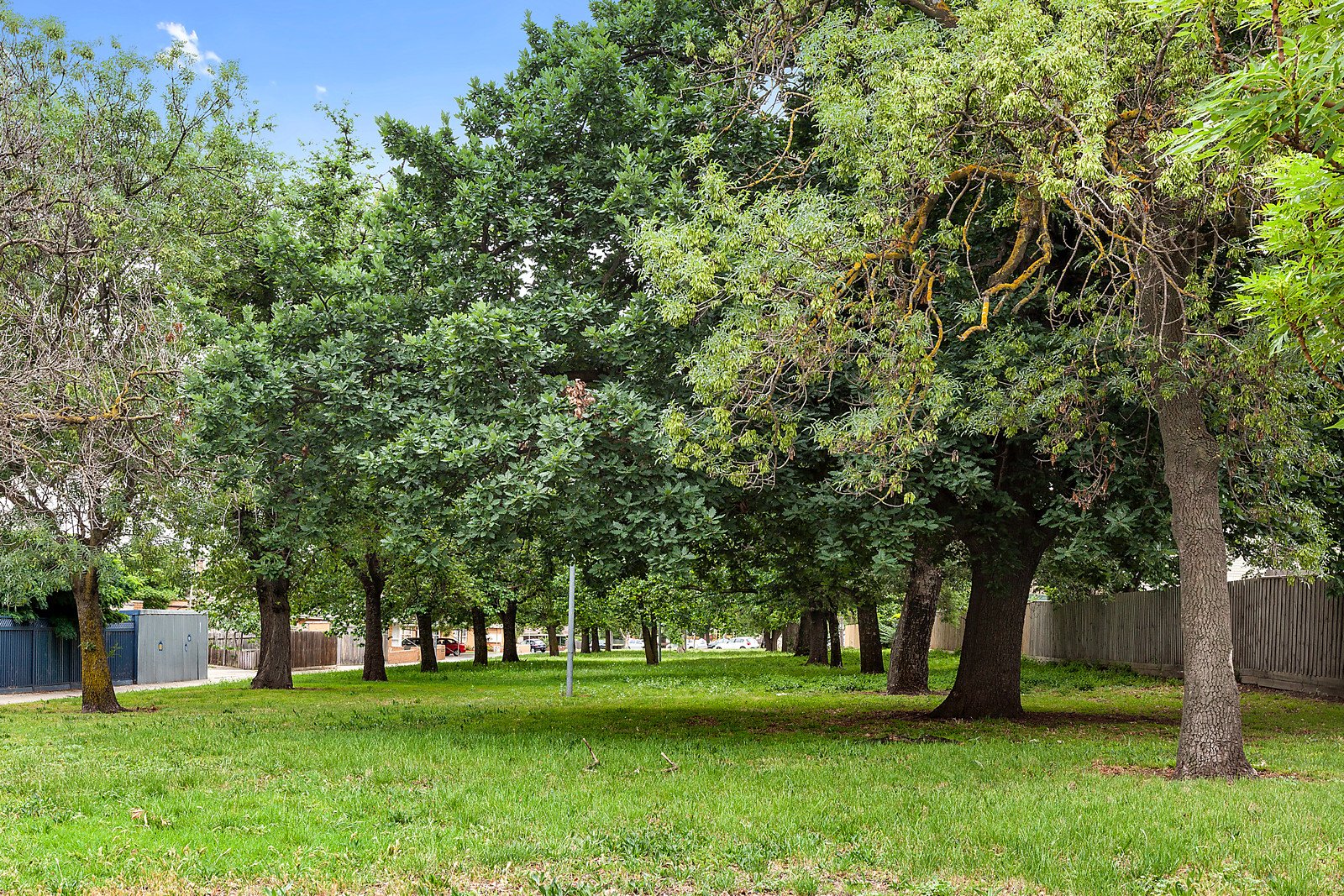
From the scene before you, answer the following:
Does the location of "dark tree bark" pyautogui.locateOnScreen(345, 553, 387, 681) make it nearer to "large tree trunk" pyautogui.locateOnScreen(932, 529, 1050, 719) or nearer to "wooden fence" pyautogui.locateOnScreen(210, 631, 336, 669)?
"wooden fence" pyautogui.locateOnScreen(210, 631, 336, 669)

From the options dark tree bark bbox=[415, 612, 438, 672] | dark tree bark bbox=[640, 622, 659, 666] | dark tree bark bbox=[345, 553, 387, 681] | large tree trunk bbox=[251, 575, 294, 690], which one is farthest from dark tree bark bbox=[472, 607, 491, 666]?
large tree trunk bbox=[251, 575, 294, 690]

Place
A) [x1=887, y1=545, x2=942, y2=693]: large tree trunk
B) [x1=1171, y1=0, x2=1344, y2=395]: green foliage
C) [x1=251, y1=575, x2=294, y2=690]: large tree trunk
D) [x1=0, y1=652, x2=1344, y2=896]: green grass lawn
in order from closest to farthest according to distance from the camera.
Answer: [x1=1171, y1=0, x2=1344, y2=395]: green foliage → [x1=0, y1=652, x2=1344, y2=896]: green grass lawn → [x1=887, y1=545, x2=942, y2=693]: large tree trunk → [x1=251, y1=575, x2=294, y2=690]: large tree trunk

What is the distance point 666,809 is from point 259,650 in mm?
33751

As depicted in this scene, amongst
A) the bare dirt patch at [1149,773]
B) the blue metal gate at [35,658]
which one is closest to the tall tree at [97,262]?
the bare dirt patch at [1149,773]

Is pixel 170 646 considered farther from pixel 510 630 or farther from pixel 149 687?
pixel 510 630

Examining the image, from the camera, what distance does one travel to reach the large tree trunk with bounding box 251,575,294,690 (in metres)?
25.6

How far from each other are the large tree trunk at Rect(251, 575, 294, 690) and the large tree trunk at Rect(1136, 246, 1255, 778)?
69.8ft

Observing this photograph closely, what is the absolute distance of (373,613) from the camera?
29.7m

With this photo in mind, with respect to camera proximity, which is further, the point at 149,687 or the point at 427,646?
the point at 427,646

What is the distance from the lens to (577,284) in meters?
13.1

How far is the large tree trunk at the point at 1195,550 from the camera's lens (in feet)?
31.6

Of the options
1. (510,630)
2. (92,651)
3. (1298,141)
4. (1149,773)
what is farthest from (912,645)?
(510,630)

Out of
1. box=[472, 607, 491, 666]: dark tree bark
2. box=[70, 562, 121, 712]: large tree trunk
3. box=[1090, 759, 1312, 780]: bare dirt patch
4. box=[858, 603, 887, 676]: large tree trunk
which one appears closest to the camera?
box=[1090, 759, 1312, 780]: bare dirt patch

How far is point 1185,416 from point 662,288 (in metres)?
5.44
